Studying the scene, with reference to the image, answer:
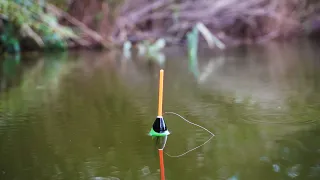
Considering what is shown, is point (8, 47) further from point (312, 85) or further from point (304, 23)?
point (304, 23)

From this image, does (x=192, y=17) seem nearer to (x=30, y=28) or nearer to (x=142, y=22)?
(x=142, y=22)

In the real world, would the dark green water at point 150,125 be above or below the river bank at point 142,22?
Result: below

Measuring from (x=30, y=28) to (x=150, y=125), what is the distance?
2.46 meters

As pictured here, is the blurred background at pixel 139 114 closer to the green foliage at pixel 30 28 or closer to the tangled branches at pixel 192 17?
the green foliage at pixel 30 28

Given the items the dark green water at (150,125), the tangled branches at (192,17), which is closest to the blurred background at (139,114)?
the dark green water at (150,125)

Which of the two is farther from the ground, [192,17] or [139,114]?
[192,17]

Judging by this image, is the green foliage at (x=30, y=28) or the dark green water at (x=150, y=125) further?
the green foliage at (x=30, y=28)

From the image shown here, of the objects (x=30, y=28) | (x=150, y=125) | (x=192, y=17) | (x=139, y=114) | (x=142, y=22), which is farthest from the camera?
(x=142, y=22)

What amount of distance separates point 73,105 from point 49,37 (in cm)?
213

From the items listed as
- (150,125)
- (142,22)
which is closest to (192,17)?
(142,22)

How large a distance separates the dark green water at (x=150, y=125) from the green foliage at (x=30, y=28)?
107 cm

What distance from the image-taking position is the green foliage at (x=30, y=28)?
9.67ft

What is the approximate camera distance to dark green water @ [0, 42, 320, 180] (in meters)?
0.75

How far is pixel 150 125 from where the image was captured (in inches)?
41.7
